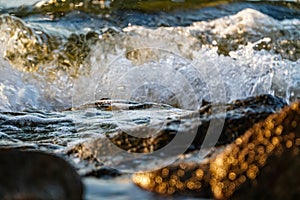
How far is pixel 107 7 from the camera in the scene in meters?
9.65

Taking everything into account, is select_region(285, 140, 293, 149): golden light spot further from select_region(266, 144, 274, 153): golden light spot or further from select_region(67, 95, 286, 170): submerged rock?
select_region(67, 95, 286, 170): submerged rock

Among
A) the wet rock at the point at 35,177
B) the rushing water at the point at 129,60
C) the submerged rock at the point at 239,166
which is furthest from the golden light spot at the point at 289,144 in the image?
the rushing water at the point at 129,60

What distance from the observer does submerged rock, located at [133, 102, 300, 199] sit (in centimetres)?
267

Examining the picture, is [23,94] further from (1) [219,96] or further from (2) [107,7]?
(2) [107,7]

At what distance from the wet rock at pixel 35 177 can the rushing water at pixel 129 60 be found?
1.96m

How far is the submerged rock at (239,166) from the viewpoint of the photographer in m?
2.67

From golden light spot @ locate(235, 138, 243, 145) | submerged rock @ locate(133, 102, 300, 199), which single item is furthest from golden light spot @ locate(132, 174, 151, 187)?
golden light spot @ locate(235, 138, 243, 145)

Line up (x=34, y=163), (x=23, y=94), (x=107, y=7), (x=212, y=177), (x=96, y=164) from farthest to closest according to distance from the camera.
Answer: (x=107, y=7), (x=23, y=94), (x=96, y=164), (x=212, y=177), (x=34, y=163)

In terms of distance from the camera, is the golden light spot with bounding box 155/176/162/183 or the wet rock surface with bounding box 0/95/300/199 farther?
the golden light spot with bounding box 155/176/162/183

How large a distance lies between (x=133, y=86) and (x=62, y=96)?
69 centimetres

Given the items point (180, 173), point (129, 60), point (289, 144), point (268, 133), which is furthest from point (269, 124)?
point (129, 60)

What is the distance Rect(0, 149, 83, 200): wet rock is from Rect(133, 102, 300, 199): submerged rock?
556 mm

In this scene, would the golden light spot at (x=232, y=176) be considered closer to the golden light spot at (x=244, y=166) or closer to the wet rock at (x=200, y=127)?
the golden light spot at (x=244, y=166)

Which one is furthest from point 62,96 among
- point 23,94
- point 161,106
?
point 161,106
